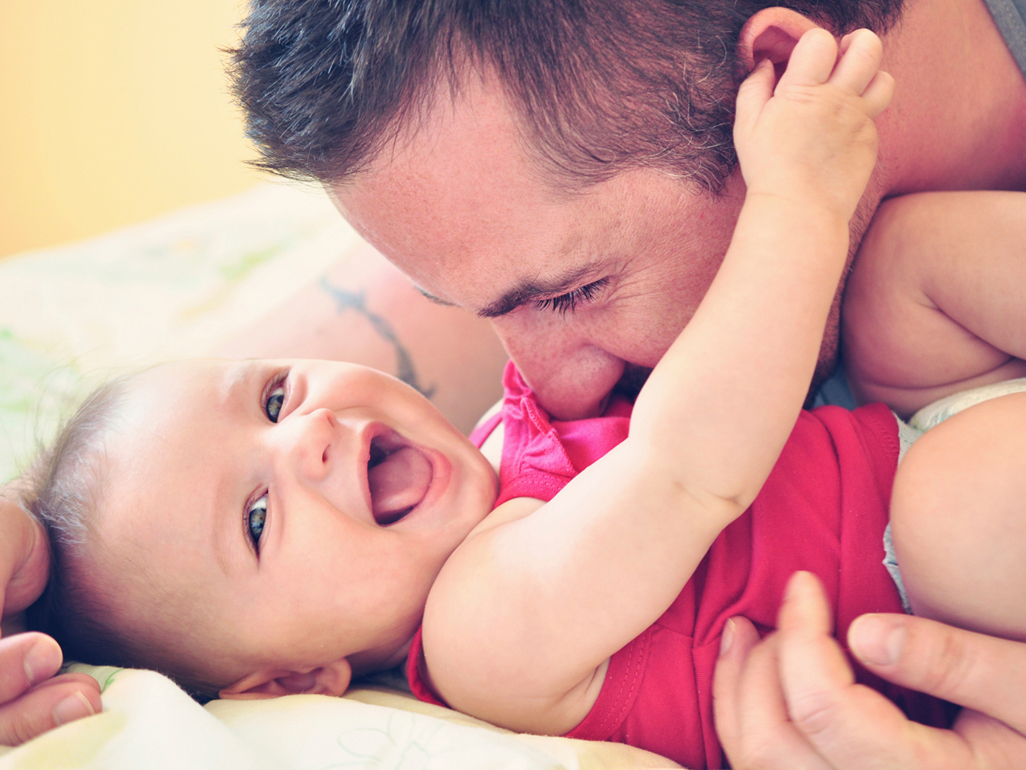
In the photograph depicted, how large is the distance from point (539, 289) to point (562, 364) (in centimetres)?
18

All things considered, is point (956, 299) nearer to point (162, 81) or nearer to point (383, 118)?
point (383, 118)

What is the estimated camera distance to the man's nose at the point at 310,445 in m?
0.96

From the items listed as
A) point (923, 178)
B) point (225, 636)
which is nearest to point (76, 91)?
point (225, 636)

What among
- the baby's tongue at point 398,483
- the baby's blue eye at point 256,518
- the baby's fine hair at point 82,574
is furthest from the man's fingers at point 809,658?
the baby's fine hair at point 82,574

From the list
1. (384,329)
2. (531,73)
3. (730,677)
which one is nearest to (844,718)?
(730,677)

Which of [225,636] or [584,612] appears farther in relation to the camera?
[225,636]

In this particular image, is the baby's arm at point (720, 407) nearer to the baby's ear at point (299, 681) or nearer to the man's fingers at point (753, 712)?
the man's fingers at point (753, 712)

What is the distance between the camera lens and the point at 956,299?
3.03 ft

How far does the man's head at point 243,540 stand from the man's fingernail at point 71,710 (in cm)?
18

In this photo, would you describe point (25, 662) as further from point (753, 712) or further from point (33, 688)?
point (753, 712)

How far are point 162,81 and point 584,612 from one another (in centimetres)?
352

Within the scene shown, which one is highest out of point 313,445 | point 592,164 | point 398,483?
point 592,164

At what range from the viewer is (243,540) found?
3.13 feet

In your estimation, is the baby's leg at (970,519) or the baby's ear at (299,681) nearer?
the baby's leg at (970,519)
